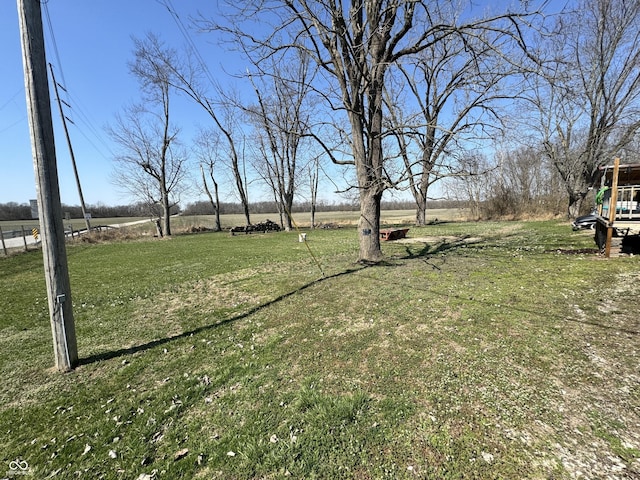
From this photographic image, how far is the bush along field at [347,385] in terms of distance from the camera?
2.14m

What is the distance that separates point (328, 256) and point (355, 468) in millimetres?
8736

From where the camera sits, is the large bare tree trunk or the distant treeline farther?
the distant treeline

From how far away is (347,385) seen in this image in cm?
302

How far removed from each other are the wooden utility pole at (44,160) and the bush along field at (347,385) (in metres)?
1.03

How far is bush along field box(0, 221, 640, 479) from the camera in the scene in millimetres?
2141

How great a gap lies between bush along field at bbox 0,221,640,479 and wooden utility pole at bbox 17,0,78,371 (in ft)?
3.36

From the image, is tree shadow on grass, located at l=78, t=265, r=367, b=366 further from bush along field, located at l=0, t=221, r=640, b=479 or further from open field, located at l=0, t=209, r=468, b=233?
open field, located at l=0, t=209, r=468, b=233

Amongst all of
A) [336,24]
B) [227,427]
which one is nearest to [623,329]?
[227,427]

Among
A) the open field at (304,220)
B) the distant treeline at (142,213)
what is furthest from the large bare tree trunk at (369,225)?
the distant treeline at (142,213)

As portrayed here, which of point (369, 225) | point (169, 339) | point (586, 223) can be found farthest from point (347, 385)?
point (586, 223)

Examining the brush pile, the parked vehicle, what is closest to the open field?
the brush pile

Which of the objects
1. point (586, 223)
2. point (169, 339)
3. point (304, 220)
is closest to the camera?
point (169, 339)

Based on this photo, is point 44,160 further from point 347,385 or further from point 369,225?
point 369,225

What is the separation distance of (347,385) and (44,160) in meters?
4.20
